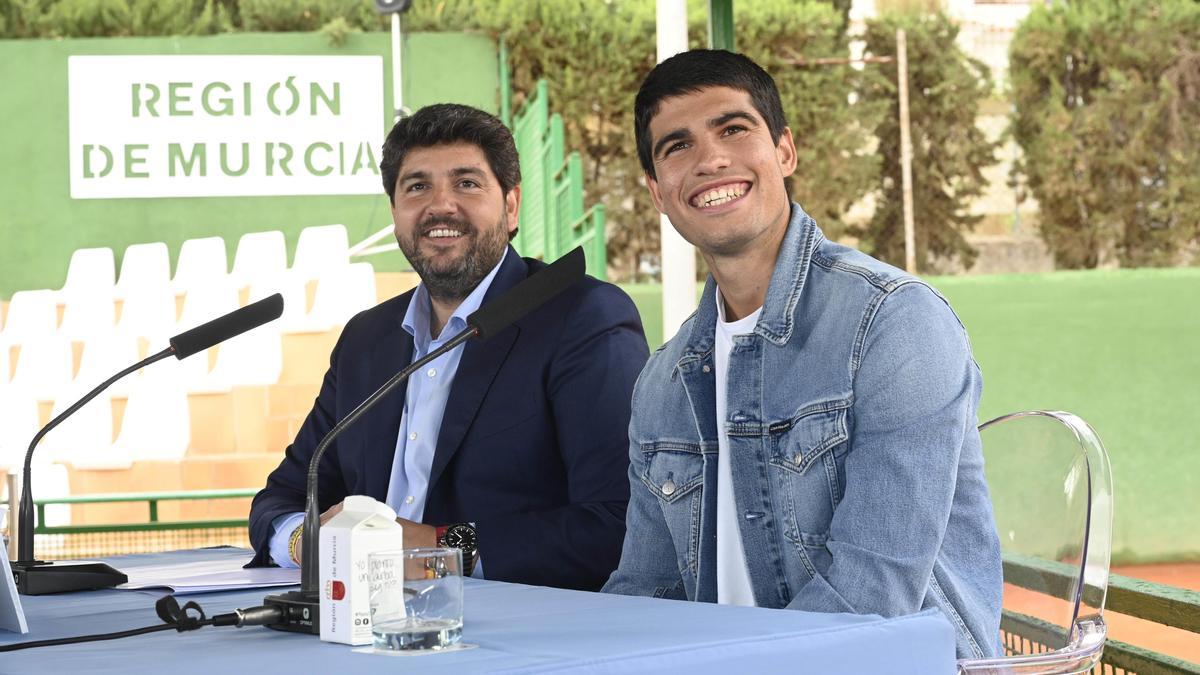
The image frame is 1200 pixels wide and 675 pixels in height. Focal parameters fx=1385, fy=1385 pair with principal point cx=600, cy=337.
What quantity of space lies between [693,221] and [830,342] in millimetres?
280

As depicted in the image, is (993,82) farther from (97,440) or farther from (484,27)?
(97,440)

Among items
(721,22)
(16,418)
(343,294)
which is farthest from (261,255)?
(721,22)

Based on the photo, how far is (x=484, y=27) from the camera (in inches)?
302

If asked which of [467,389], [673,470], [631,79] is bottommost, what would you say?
[673,470]

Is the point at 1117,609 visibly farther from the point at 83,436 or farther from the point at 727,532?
the point at 83,436

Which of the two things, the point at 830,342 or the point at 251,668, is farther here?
the point at 830,342

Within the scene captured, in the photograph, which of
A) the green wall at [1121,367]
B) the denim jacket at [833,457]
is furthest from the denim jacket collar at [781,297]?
the green wall at [1121,367]

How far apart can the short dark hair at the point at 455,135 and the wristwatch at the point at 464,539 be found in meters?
0.70

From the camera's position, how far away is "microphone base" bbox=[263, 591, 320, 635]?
1.11 m

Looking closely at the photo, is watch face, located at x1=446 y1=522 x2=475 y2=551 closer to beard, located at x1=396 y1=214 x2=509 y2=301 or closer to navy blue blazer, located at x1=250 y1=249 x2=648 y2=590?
navy blue blazer, located at x1=250 y1=249 x2=648 y2=590

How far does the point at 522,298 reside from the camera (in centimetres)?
151

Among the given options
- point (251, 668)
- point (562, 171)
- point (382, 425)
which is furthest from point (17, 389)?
point (251, 668)

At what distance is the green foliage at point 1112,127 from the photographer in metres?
9.10

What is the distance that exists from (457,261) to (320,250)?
479cm
